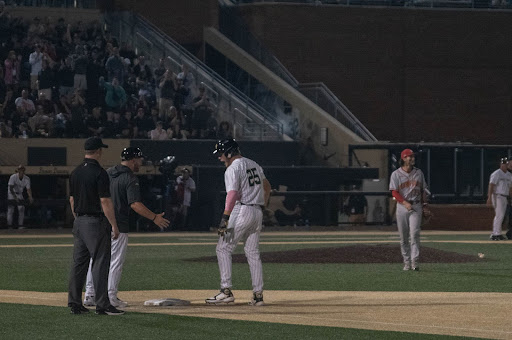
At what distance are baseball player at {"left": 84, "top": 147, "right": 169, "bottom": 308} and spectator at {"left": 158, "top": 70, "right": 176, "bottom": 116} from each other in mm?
25718

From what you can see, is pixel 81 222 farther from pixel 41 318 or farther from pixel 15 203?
pixel 15 203

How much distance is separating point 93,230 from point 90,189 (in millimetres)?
486

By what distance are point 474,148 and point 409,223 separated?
20992 mm

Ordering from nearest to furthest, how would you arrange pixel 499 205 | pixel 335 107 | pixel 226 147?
pixel 226 147 < pixel 499 205 < pixel 335 107

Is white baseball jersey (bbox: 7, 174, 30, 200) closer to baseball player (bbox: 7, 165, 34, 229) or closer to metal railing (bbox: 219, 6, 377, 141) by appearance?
baseball player (bbox: 7, 165, 34, 229)

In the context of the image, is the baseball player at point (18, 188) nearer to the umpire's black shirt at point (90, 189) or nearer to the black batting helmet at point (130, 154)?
the black batting helmet at point (130, 154)

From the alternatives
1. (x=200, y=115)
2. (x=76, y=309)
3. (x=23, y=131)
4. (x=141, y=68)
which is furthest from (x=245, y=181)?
(x=141, y=68)

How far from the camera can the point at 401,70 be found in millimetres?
50906

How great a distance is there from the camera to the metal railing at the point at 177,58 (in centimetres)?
4425

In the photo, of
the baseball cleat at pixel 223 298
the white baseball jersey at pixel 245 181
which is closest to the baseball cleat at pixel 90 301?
the baseball cleat at pixel 223 298

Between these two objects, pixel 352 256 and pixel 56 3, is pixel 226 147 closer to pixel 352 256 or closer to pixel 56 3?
pixel 352 256

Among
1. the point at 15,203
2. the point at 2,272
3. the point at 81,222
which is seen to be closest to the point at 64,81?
the point at 15,203

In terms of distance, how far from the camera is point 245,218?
16609mm

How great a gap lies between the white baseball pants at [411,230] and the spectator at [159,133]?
17.6m
